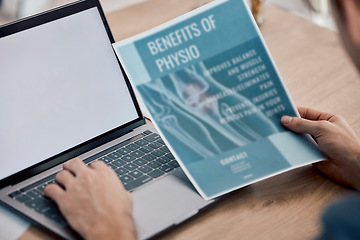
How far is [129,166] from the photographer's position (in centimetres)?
87

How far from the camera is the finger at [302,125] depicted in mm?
812

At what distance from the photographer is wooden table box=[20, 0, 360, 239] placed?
2.46 ft

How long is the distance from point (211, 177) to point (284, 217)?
5.6 inches

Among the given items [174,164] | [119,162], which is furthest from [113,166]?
[174,164]

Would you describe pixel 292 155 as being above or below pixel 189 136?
below

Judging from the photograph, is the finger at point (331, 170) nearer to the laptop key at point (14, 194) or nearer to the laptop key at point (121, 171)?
the laptop key at point (121, 171)

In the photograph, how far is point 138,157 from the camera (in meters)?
0.89

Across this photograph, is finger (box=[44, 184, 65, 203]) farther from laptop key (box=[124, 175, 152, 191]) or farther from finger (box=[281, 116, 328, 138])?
finger (box=[281, 116, 328, 138])

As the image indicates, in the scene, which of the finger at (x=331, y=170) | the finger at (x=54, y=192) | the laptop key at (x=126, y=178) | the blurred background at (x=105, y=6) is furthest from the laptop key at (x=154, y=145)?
the blurred background at (x=105, y=6)

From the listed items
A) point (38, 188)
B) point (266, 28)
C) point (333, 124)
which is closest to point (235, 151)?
point (333, 124)

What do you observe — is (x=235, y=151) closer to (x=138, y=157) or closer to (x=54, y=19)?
(x=138, y=157)

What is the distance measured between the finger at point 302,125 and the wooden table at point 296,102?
9cm

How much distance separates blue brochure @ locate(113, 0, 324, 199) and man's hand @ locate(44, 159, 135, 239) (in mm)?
127

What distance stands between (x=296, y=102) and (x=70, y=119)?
1.85 ft
